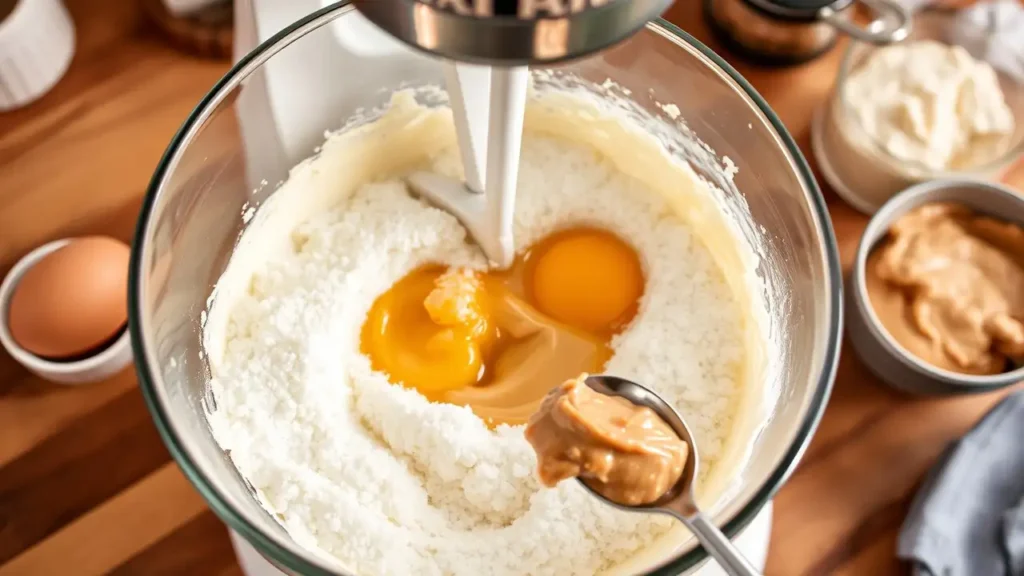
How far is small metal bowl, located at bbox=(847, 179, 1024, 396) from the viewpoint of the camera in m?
0.96

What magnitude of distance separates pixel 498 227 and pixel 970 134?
2.10 feet

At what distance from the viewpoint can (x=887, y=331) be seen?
3.32 ft

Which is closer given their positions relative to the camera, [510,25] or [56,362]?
[510,25]

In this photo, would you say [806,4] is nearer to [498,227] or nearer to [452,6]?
[498,227]

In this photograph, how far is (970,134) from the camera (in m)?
1.11

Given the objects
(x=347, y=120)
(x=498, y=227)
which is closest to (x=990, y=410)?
(x=498, y=227)

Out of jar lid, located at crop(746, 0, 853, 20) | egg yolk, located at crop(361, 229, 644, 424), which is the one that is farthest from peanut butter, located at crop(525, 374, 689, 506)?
jar lid, located at crop(746, 0, 853, 20)

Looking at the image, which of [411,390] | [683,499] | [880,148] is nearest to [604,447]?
[683,499]

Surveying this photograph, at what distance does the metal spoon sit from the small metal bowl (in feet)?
1.16

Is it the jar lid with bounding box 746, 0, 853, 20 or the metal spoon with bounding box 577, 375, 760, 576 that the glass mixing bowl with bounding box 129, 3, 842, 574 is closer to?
the metal spoon with bounding box 577, 375, 760, 576

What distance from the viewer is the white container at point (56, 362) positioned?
93cm

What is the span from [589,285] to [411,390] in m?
0.21

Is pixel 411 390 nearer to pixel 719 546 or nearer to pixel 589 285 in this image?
pixel 589 285

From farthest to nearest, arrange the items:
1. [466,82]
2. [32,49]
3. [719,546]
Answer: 1. [32,49]
2. [466,82]
3. [719,546]
